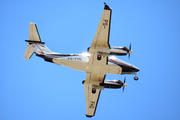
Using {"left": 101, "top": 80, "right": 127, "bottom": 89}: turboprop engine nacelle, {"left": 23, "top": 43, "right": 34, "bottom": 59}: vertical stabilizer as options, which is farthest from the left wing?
{"left": 23, "top": 43, "right": 34, "bottom": 59}: vertical stabilizer

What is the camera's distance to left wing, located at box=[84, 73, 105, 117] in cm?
3338

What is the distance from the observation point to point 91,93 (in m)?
34.7

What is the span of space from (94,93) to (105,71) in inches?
212

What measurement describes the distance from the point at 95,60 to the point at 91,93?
7261mm

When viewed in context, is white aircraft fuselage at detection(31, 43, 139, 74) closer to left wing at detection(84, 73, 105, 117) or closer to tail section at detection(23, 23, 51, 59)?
tail section at detection(23, 23, 51, 59)

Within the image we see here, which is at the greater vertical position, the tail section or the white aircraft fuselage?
the tail section

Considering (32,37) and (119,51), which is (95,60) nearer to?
(119,51)

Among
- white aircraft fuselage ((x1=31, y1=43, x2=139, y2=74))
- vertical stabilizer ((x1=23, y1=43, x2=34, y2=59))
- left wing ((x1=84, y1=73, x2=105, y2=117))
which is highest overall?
vertical stabilizer ((x1=23, y1=43, x2=34, y2=59))

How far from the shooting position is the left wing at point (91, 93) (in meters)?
33.4

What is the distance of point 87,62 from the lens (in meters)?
30.2

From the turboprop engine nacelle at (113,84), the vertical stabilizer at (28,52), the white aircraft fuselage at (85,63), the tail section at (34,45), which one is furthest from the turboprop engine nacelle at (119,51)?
the vertical stabilizer at (28,52)

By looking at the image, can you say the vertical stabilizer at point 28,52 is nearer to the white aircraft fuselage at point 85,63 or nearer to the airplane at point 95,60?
the airplane at point 95,60

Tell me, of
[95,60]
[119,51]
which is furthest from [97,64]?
[119,51]

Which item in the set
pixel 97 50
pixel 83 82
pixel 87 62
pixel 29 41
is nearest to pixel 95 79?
pixel 83 82
